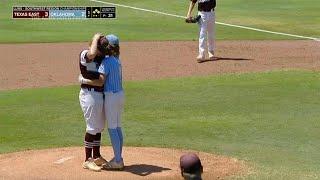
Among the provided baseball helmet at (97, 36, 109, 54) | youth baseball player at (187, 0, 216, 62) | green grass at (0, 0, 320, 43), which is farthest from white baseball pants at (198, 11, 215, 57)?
baseball helmet at (97, 36, 109, 54)

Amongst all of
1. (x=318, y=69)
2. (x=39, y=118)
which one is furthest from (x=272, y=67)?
(x=39, y=118)

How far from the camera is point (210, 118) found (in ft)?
44.5

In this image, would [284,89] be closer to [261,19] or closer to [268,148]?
[268,148]

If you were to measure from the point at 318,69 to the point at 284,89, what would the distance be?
2871 mm

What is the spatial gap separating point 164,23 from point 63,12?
5.60 meters

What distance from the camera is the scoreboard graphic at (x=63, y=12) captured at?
102 feet

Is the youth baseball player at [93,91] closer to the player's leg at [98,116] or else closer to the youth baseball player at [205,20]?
the player's leg at [98,116]

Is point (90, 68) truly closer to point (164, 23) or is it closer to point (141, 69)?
point (141, 69)

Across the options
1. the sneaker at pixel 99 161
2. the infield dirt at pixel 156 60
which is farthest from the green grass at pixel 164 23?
the sneaker at pixel 99 161

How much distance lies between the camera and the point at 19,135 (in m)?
12.5

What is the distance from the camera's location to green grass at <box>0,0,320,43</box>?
25125 millimetres

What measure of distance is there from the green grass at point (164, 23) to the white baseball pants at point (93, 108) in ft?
46.9

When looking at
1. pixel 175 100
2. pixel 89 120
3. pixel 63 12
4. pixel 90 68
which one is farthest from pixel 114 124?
pixel 63 12

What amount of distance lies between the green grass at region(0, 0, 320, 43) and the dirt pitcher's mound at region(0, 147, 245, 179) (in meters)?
13.2
